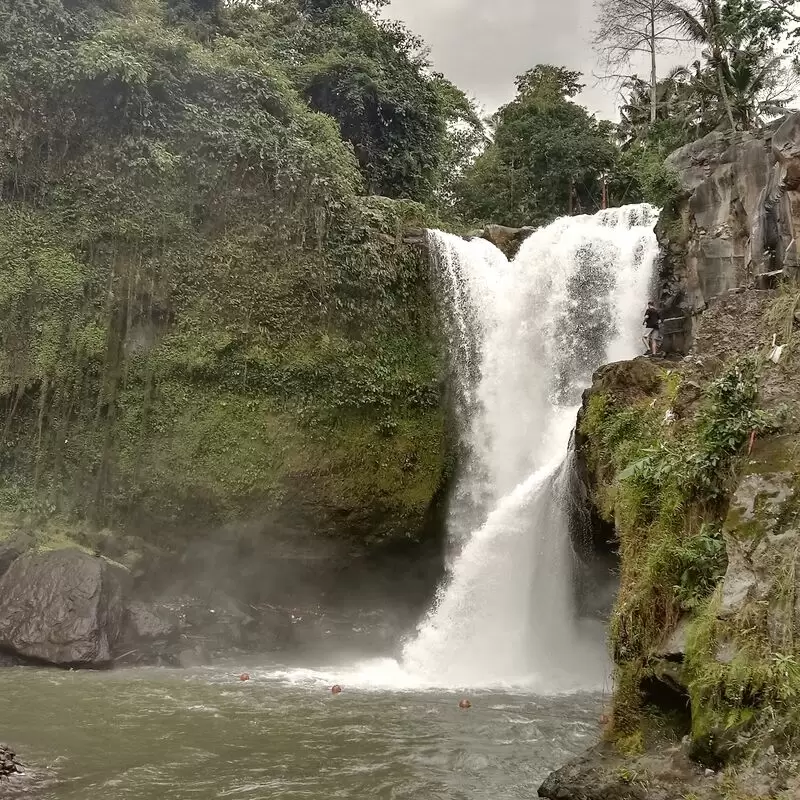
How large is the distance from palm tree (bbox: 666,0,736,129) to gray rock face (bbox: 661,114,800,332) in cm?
604

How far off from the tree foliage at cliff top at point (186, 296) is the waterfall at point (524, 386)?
2.81 ft

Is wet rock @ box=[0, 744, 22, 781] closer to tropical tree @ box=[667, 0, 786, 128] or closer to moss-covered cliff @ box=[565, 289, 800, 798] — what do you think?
moss-covered cliff @ box=[565, 289, 800, 798]

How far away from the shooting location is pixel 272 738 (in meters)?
7.36

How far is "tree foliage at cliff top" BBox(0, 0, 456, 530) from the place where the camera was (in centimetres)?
1368

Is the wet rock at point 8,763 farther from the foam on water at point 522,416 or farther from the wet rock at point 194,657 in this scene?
the foam on water at point 522,416

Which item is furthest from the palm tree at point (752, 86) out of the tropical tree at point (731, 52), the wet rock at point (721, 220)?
the wet rock at point (721, 220)

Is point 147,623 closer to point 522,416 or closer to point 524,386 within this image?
point 522,416

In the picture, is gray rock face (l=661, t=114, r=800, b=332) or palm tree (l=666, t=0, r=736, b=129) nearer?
gray rock face (l=661, t=114, r=800, b=332)

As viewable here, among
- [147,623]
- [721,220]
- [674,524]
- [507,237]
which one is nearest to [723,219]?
[721,220]

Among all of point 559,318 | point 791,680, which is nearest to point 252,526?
point 559,318

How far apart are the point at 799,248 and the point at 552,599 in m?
6.35

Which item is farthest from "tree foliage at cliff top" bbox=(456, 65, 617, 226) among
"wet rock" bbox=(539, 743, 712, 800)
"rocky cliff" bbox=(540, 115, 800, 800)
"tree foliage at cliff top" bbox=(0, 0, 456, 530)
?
Result: "wet rock" bbox=(539, 743, 712, 800)

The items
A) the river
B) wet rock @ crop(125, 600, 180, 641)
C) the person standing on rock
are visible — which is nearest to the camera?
the river

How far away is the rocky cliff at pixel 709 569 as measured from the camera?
4375 mm
